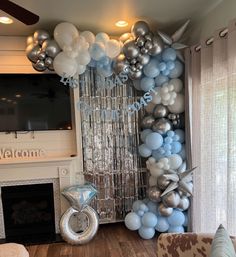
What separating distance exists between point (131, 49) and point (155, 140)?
40.2 inches

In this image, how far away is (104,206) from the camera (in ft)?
10.8

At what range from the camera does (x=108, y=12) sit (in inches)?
97.7

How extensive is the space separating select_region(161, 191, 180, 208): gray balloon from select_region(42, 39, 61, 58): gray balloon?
6.31ft

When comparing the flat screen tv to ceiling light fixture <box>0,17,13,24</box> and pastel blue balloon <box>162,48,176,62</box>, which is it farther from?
pastel blue balloon <box>162,48,176,62</box>

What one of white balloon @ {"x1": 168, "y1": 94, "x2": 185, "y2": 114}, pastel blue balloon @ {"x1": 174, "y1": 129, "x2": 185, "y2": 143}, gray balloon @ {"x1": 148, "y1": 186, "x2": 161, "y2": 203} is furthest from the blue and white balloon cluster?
white balloon @ {"x1": 168, "y1": 94, "x2": 185, "y2": 114}

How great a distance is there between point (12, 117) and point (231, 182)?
249cm

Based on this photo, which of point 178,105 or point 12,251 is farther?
point 178,105

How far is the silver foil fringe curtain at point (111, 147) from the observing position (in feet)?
10.5

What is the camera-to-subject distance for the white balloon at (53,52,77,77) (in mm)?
2608

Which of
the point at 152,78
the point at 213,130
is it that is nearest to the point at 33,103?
the point at 152,78

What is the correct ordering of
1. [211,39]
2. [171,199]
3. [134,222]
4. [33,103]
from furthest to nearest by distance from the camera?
[33,103] < [134,222] < [171,199] < [211,39]

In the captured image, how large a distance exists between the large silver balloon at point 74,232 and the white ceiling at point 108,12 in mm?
2093

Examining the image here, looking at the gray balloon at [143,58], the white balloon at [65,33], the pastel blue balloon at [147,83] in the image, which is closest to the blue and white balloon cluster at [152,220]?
the pastel blue balloon at [147,83]

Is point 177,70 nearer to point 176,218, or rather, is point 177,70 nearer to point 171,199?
point 171,199
